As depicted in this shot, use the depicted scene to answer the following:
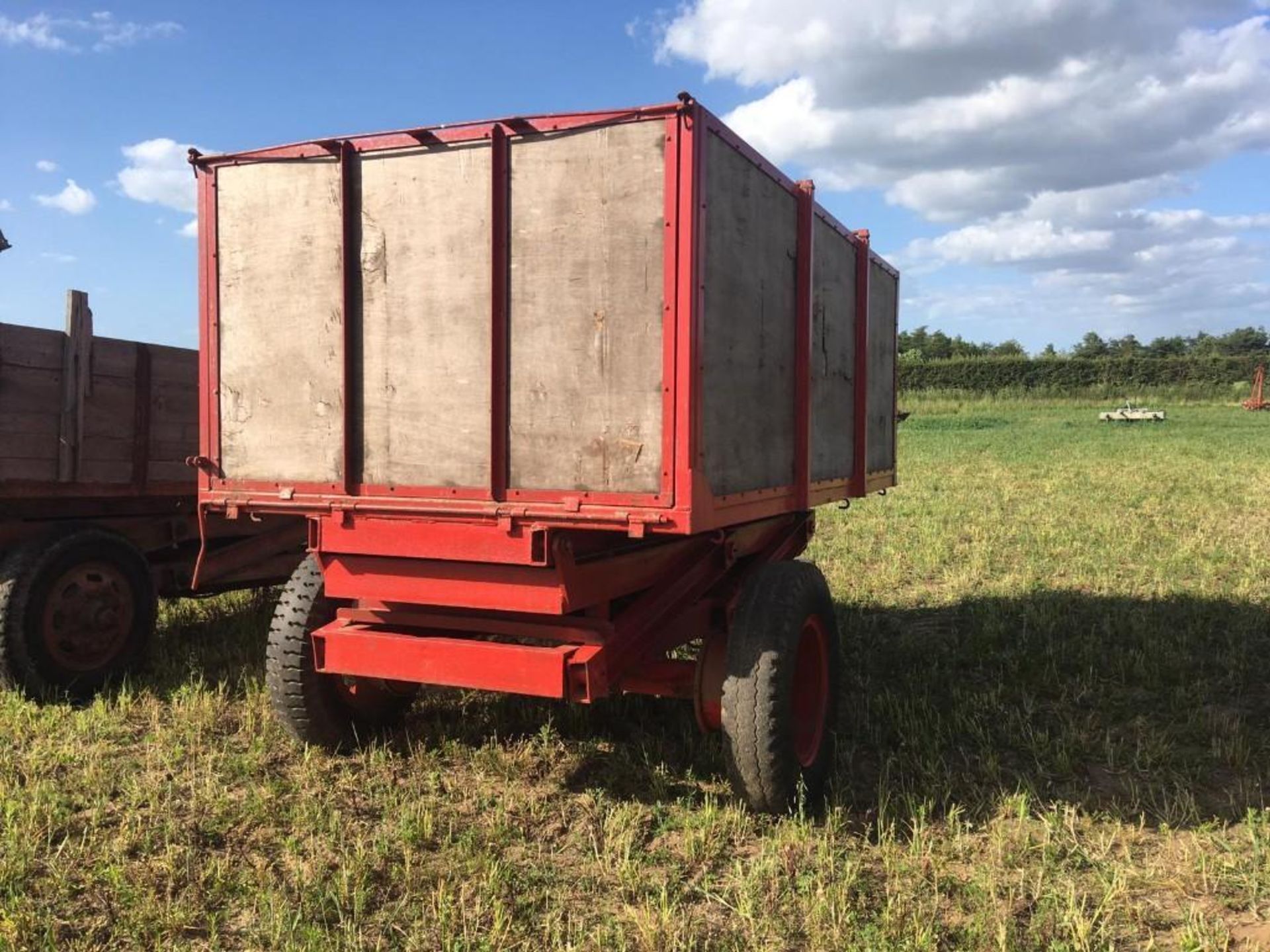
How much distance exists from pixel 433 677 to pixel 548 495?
2.89 feet

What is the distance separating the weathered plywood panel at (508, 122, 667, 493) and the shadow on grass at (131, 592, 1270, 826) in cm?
161

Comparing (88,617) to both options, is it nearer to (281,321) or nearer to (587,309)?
(281,321)

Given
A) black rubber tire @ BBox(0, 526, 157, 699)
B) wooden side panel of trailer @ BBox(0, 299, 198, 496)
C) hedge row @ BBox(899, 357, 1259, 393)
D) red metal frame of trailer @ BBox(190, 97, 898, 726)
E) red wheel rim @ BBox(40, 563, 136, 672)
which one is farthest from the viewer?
hedge row @ BBox(899, 357, 1259, 393)

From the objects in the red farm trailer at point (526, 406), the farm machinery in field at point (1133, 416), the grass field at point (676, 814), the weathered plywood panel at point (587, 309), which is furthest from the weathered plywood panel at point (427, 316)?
the farm machinery in field at point (1133, 416)

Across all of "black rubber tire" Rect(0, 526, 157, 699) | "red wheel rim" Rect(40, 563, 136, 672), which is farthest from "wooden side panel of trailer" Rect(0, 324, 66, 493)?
"red wheel rim" Rect(40, 563, 136, 672)

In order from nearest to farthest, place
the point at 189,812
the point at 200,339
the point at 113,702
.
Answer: the point at 189,812 < the point at 200,339 < the point at 113,702

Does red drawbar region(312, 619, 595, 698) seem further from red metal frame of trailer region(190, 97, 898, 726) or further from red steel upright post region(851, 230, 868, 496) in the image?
red steel upright post region(851, 230, 868, 496)

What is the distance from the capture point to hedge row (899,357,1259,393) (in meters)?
51.0

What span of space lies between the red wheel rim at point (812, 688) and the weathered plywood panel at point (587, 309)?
1.39m

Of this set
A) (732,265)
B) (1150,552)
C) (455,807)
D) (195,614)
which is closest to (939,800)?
(455,807)

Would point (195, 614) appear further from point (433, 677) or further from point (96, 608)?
point (433, 677)

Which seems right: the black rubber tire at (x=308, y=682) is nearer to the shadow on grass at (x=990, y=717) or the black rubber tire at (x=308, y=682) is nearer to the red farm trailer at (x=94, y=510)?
the shadow on grass at (x=990, y=717)

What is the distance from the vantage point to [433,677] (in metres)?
3.77

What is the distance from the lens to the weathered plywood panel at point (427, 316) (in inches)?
146
